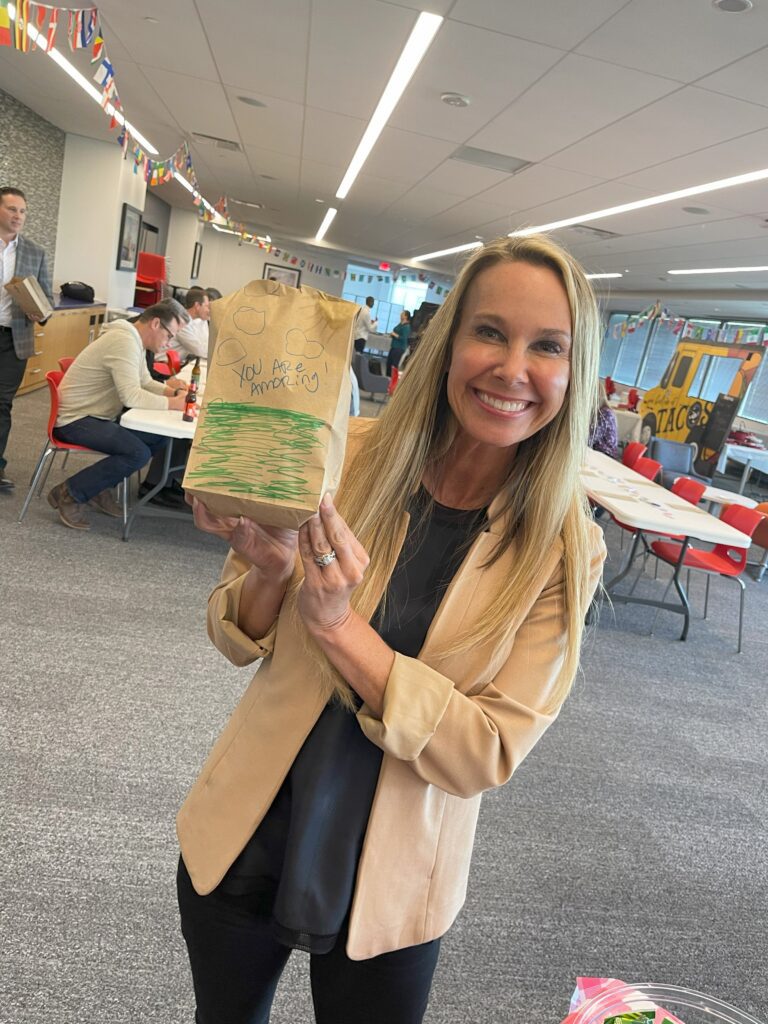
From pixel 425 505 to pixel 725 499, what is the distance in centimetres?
574

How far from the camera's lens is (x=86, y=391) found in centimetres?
404

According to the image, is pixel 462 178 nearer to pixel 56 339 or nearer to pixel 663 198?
pixel 663 198

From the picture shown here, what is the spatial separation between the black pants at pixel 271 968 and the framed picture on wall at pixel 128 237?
404 inches

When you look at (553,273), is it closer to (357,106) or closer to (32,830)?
(32,830)

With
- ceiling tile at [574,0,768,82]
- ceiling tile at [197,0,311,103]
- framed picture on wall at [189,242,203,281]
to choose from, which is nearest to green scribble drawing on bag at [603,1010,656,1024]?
ceiling tile at [574,0,768,82]

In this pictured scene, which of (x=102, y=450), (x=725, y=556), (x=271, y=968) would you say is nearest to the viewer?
(x=271, y=968)

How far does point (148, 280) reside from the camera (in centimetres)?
1200

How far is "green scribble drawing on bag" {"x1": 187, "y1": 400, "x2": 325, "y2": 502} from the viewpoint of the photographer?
0.70 metres

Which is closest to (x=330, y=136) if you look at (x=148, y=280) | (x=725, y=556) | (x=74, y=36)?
(x=74, y=36)

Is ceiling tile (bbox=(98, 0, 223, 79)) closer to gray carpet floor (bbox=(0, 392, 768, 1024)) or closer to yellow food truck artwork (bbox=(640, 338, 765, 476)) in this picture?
gray carpet floor (bbox=(0, 392, 768, 1024))

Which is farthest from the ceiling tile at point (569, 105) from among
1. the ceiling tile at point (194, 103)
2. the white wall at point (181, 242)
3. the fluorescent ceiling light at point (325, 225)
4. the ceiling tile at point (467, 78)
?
the white wall at point (181, 242)

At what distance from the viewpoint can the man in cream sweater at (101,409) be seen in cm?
397

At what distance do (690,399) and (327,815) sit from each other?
874cm

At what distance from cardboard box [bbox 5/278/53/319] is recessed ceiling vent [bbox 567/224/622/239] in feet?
20.9
